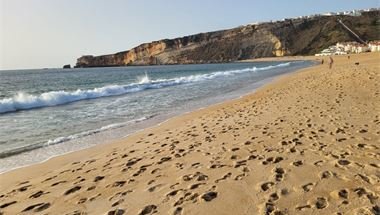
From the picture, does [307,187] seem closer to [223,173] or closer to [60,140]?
[223,173]

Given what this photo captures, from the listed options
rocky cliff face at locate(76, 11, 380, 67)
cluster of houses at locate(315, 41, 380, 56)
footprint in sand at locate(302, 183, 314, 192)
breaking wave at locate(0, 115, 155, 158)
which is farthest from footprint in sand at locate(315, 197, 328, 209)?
rocky cliff face at locate(76, 11, 380, 67)

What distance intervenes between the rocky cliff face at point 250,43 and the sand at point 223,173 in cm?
13109

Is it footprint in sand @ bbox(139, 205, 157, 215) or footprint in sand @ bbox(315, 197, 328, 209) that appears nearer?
footprint in sand @ bbox(315, 197, 328, 209)

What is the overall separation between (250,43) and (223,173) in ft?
512

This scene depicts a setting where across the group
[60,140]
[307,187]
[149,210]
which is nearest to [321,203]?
[307,187]

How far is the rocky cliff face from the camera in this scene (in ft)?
441

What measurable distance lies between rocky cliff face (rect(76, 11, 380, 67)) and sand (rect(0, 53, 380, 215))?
131088mm

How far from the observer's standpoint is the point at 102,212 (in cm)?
400

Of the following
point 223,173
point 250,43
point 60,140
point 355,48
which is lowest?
point 355,48

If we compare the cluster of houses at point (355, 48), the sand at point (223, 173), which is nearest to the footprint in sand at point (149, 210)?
the sand at point (223, 173)

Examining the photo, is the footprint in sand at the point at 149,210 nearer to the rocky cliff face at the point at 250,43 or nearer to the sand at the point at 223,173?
the sand at the point at 223,173

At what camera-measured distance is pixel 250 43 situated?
15525cm

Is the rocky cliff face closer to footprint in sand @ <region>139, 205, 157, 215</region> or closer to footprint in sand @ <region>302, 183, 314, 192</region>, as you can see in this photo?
footprint in sand @ <region>302, 183, 314, 192</region>

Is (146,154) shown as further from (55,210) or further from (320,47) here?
(320,47)
